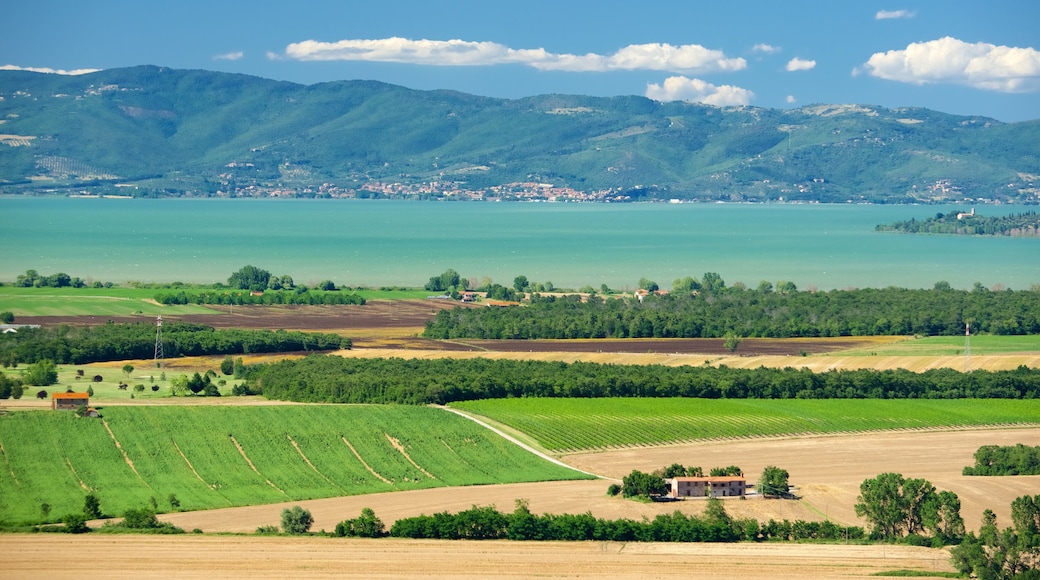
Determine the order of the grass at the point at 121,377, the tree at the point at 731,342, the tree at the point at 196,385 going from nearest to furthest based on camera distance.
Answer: the grass at the point at 121,377 < the tree at the point at 196,385 < the tree at the point at 731,342

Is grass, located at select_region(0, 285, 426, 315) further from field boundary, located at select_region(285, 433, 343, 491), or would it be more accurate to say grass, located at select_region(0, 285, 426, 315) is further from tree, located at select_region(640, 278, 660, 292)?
field boundary, located at select_region(285, 433, 343, 491)

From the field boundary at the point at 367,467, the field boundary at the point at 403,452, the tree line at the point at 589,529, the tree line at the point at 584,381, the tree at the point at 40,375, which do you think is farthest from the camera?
the tree at the point at 40,375

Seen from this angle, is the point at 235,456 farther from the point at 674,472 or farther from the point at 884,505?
the point at 884,505

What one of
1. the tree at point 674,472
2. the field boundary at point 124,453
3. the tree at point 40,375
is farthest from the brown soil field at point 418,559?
the tree at point 40,375

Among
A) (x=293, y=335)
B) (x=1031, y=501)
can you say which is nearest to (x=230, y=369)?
(x=293, y=335)

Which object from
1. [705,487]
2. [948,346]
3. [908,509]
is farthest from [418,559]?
[948,346]

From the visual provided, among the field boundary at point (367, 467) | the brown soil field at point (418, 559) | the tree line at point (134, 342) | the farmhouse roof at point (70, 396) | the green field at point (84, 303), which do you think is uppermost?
the green field at point (84, 303)

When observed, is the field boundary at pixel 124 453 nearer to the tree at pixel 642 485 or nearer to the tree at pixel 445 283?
the tree at pixel 642 485

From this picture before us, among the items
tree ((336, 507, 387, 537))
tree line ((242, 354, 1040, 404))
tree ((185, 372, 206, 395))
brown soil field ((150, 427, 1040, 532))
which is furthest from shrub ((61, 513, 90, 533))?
tree ((185, 372, 206, 395))
